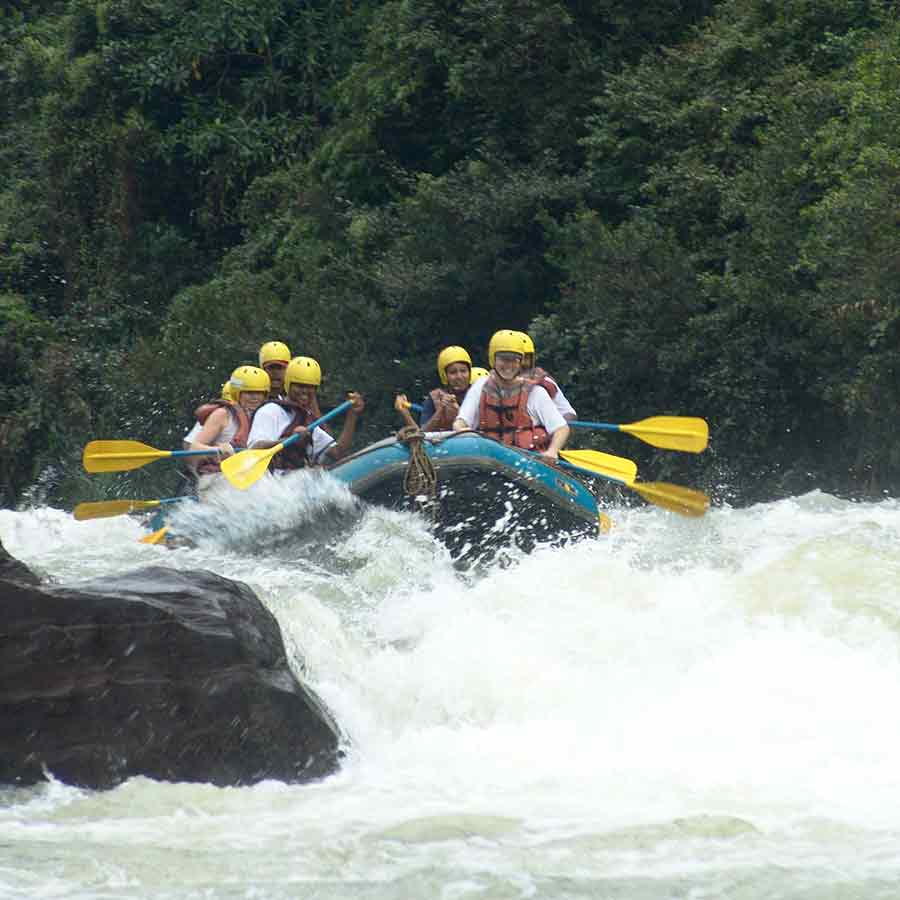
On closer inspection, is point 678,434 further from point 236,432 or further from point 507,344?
point 236,432

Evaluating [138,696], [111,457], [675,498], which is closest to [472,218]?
[111,457]

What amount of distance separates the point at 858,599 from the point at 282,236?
14.0 meters

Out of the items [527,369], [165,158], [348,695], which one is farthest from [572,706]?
[165,158]

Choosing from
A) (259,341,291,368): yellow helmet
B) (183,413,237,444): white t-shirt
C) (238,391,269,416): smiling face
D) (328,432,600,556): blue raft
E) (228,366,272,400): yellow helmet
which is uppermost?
(259,341,291,368): yellow helmet

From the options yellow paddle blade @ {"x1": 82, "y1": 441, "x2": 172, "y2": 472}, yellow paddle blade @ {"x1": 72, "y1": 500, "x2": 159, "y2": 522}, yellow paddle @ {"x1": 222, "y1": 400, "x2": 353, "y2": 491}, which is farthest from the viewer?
yellow paddle blade @ {"x1": 82, "y1": 441, "x2": 172, "y2": 472}

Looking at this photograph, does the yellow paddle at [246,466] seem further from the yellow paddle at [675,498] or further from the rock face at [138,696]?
the rock face at [138,696]

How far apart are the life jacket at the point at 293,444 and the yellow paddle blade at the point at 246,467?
63 cm

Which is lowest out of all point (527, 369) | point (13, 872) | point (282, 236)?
point (13, 872)

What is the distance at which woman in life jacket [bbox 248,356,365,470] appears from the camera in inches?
410

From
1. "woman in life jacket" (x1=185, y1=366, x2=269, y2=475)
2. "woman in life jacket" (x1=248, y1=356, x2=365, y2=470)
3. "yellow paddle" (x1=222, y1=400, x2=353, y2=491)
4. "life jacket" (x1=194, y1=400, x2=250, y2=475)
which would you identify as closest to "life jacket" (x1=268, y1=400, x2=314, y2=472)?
"woman in life jacket" (x1=248, y1=356, x2=365, y2=470)

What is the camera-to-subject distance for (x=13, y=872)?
5.18 meters

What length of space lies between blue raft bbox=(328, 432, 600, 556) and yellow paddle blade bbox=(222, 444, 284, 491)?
1.55 feet

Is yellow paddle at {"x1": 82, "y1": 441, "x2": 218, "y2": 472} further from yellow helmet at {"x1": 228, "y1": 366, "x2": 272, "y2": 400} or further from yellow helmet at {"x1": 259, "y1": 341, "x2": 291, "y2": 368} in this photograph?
yellow helmet at {"x1": 259, "y1": 341, "x2": 291, "y2": 368}

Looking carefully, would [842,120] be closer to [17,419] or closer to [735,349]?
[735,349]
